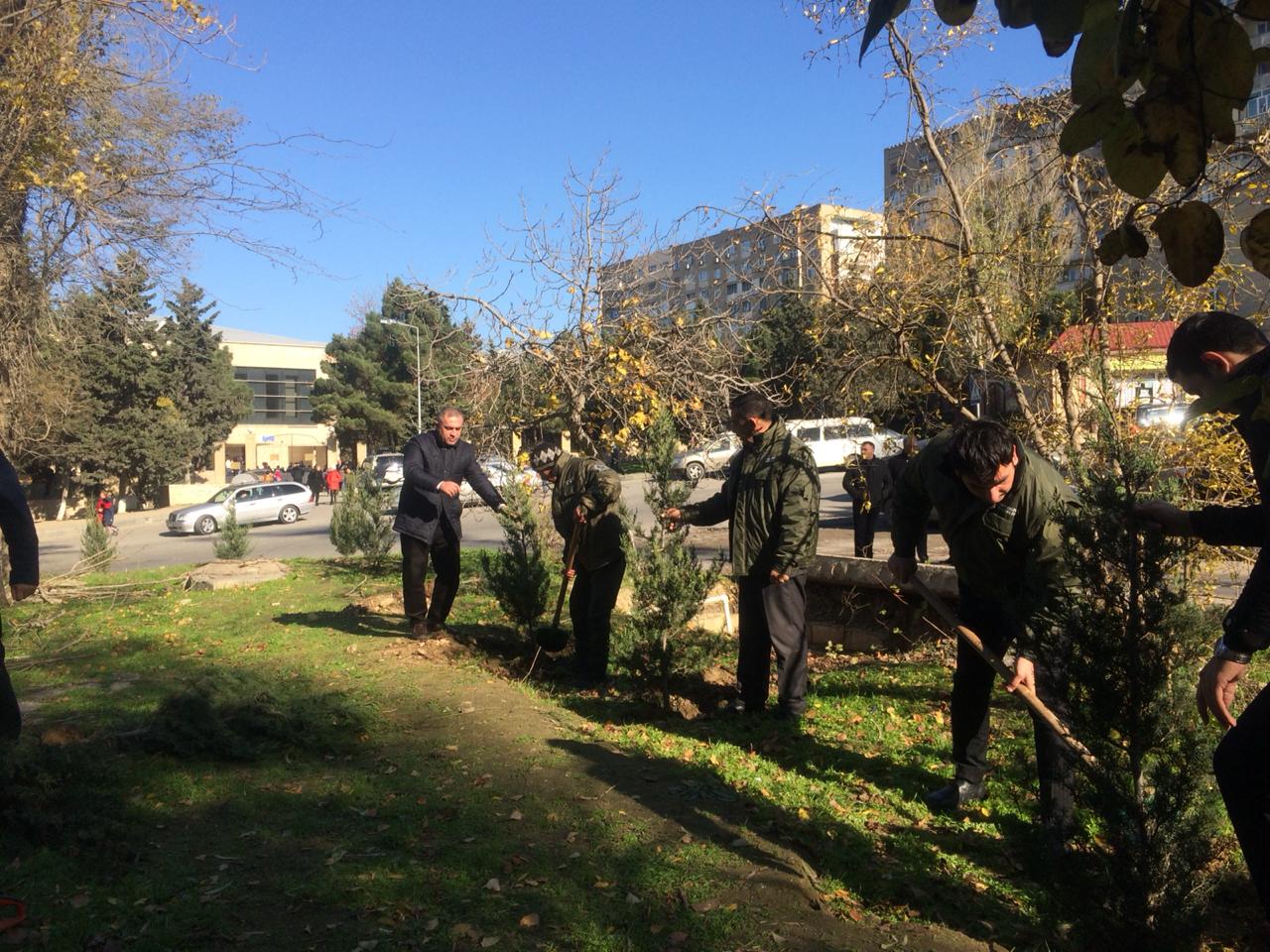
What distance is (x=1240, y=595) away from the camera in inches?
98.9

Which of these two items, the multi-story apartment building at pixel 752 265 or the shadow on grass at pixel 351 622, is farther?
the shadow on grass at pixel 351 622

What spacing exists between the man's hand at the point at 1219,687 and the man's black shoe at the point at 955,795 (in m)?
1.62

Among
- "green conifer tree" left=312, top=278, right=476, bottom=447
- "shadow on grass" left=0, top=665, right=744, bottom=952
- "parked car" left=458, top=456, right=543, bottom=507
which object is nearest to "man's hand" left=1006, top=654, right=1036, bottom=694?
"shadow on grass" left=0, top=665, right=744, bottom=952

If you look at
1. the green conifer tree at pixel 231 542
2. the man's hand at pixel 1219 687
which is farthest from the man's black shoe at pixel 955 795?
the green conifer tree at pixel 231 542

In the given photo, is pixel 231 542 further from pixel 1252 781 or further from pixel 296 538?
pixel 1252 781

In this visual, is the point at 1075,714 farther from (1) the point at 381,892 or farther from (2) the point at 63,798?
(2) the point at 63,798

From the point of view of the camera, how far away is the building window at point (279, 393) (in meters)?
56.2

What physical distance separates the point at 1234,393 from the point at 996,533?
97.0 inches

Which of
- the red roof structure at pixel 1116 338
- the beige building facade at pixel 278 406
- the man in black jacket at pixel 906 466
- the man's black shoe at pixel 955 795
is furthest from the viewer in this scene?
the beige building facade at pixel 278 406

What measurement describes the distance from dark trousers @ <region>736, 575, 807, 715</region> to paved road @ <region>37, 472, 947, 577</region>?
780 centimetres

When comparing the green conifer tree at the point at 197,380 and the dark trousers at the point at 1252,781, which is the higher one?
the green conifer tree at the point at 197,380

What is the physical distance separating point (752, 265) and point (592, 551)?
2.63m

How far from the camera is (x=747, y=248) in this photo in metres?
7.75

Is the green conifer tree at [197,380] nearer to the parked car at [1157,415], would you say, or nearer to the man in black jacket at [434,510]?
the man in black jacket at [434,510]
